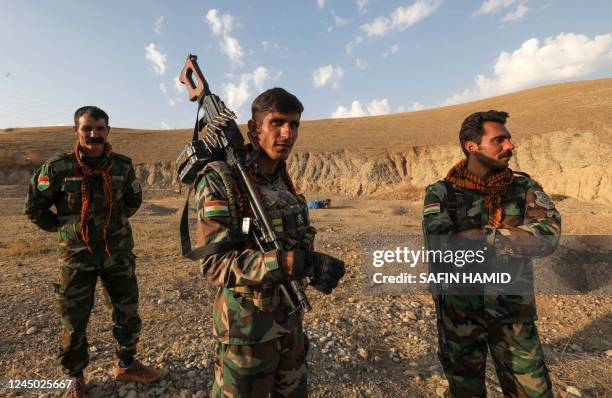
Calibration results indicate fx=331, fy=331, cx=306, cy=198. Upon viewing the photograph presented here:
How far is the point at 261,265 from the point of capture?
1.66m

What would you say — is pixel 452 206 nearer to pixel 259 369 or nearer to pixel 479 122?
pixel 479 122

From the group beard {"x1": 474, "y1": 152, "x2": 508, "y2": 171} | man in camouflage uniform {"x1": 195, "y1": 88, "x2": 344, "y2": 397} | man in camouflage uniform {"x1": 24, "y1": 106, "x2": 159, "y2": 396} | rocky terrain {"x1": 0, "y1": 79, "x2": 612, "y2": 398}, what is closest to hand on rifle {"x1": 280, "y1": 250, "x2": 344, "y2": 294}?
man in camouflage uniform {"x1": 195, "y1": 88, "x2": 344, "y2": 397}

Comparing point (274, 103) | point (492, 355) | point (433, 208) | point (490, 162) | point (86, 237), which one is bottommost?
point (492, 355)

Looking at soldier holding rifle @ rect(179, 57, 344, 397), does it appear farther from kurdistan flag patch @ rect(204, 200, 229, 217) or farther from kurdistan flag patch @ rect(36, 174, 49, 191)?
kurdistan flag patch @ rect(36, 174, 49, 191)

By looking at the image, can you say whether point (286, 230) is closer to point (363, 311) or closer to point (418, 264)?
point (363, 311)

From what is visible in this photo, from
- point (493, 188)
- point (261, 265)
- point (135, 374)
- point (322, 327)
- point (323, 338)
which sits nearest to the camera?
point (261, 265)

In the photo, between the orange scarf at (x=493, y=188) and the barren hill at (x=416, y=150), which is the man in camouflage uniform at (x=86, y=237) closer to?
the orange scarf at (x=493, y=188)

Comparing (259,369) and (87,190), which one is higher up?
(87,190)

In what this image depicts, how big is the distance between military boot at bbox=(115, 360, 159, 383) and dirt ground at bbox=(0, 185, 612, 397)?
0.08 meters

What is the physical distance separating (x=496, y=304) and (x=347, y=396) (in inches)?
73.2

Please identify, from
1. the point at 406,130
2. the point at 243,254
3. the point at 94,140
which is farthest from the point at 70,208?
the point at 406,130

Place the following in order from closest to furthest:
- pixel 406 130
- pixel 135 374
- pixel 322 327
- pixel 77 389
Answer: pixel 77 389
pixel 135 374
pixel 322 327
pixel 406 130

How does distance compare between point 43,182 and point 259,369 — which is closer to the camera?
point 259,369

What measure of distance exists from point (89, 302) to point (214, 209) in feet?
7.87
